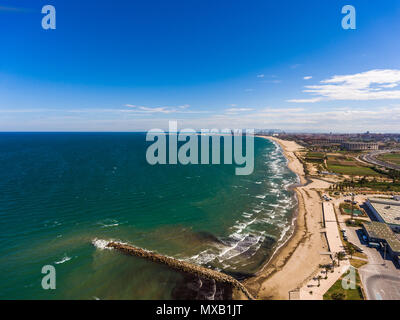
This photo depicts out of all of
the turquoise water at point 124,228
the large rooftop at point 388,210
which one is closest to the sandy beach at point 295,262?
the turquoise water at point 124,228

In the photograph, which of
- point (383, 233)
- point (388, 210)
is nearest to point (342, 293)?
point (383, 233)

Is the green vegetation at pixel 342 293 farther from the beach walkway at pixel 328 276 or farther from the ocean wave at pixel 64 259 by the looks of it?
the ocean wave at pixel 64 259

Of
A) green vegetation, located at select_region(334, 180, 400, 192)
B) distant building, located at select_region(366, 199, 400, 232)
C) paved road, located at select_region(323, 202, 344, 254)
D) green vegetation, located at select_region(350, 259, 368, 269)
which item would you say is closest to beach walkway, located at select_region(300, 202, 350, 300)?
paved road, located at select_region(323, 202, 344, 254)

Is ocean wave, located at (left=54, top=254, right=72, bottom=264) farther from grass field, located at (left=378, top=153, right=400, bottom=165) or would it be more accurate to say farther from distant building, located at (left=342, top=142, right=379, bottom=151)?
distant building, located at (left=342, top=142, right=379, bottom=151)
